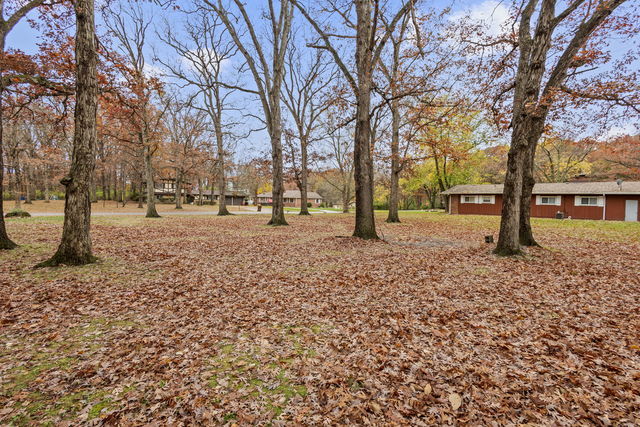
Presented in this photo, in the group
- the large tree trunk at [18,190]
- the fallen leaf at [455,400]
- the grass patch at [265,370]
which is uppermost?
the large tree trunk at [18,190]

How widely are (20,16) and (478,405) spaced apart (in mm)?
15050

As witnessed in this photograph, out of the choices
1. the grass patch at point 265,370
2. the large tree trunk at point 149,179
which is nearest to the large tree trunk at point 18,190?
the large tree trunk at point 149,179

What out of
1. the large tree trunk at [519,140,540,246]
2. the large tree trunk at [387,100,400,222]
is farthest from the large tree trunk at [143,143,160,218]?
the large tree trunk at [519,140,540,246]

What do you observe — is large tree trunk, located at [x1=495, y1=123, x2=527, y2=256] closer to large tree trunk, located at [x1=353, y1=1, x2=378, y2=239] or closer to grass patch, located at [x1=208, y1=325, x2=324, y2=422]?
large tree trunk, located at [x1=353, y1=1, x2=378, y2=239]

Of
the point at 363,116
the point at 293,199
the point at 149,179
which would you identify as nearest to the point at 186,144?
the point at 149,179

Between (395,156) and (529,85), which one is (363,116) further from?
(395,156)

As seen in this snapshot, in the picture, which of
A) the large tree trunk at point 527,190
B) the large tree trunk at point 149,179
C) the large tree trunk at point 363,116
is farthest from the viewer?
the large tree trunk at point 149,179

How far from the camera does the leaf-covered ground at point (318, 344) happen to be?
2.67 metres

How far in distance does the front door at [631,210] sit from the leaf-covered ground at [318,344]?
2731 cm

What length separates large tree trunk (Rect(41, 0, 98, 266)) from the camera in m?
7.05

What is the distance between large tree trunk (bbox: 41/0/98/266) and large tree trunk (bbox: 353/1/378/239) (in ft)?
27.6

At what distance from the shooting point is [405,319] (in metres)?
4.57

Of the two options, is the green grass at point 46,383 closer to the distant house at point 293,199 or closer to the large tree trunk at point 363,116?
the large tree trunk at point 363,116

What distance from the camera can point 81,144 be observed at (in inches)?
279
